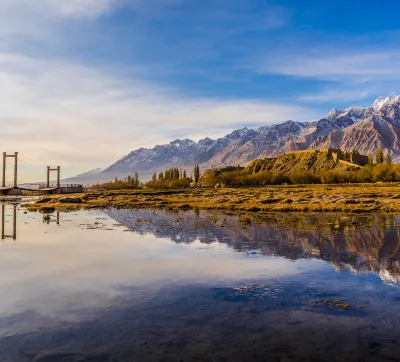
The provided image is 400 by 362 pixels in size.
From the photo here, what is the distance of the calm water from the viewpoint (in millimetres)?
10023

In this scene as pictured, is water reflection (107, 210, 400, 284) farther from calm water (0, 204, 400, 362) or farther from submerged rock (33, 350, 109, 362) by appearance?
submerged rock (33, 350, 109, 362)

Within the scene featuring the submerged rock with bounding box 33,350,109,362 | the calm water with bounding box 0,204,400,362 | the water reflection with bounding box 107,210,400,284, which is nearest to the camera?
the submerged rock with bounding box 33,350,109,362

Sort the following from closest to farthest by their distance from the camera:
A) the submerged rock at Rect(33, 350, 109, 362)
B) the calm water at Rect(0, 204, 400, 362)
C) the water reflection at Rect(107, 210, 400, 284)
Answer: the submerged rock at Rect(33, 350, 109, 362) < the calm water at Rect(0, 204, 400, 362) < the water reflection at Rect(107, 210, 400, 284)

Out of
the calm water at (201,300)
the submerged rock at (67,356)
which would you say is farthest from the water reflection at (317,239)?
the submerged rock at (67,356)

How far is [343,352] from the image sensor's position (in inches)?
386

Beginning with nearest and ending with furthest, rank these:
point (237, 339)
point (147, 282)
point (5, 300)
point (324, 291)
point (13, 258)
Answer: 1. point (237, 339)
2. point (5, 300)
3. point (324, 291)
4. point (147, 282)
5. point (13, 258)

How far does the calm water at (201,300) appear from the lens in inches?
395

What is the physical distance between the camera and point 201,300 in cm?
1398

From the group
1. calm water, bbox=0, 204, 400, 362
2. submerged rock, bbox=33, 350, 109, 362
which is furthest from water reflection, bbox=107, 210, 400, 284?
submerged rock, bbox=33, 350, 109, 362

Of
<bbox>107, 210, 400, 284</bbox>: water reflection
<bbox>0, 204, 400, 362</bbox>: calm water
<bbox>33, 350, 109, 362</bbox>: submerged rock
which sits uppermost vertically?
<bbox>107, 210, 400, 284</bbox>: water reflection

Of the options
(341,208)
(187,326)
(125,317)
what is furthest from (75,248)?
(341,208)

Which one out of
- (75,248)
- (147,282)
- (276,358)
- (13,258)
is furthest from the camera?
(75,248)

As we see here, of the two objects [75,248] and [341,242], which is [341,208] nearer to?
[341,242]

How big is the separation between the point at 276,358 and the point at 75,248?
18781mm
